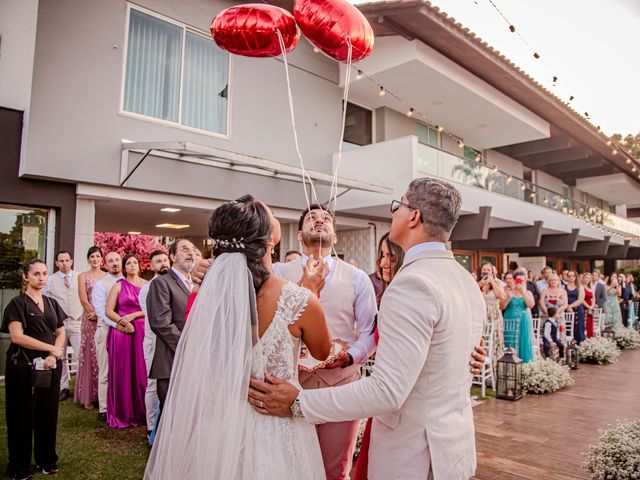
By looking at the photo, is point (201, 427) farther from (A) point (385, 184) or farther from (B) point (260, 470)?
(A) point (385, 184)

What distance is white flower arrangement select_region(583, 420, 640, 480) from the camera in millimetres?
3527

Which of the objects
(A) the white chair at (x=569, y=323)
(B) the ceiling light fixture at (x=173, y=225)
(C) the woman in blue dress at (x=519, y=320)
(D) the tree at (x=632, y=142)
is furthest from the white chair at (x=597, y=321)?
(D) the tree at (x=632, y=142)

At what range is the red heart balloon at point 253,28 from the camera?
12.1ft

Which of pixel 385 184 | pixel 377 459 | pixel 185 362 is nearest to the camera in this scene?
pixel 377 459

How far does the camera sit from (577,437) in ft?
16.9

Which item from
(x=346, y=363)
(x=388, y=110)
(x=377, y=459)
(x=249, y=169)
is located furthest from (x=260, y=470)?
(x=388, y=110)

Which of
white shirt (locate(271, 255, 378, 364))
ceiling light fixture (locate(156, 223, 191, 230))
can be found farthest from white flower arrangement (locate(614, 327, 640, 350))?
white shirt (locate(271, 255, 378, 364))

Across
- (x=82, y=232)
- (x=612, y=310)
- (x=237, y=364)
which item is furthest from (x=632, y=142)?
(x=237, y=364)

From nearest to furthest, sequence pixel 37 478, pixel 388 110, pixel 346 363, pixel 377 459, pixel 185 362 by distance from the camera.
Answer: pixel 377 459 < pixel 185 362 < pixel 346 363 < pixel 37 478 < pixel 388 110

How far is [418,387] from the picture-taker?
5.53 ft

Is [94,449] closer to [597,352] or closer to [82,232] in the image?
[82,232]

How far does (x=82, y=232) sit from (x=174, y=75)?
11.7 feet

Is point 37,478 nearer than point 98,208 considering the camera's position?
Yes

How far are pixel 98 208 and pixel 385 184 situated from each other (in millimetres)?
6251
